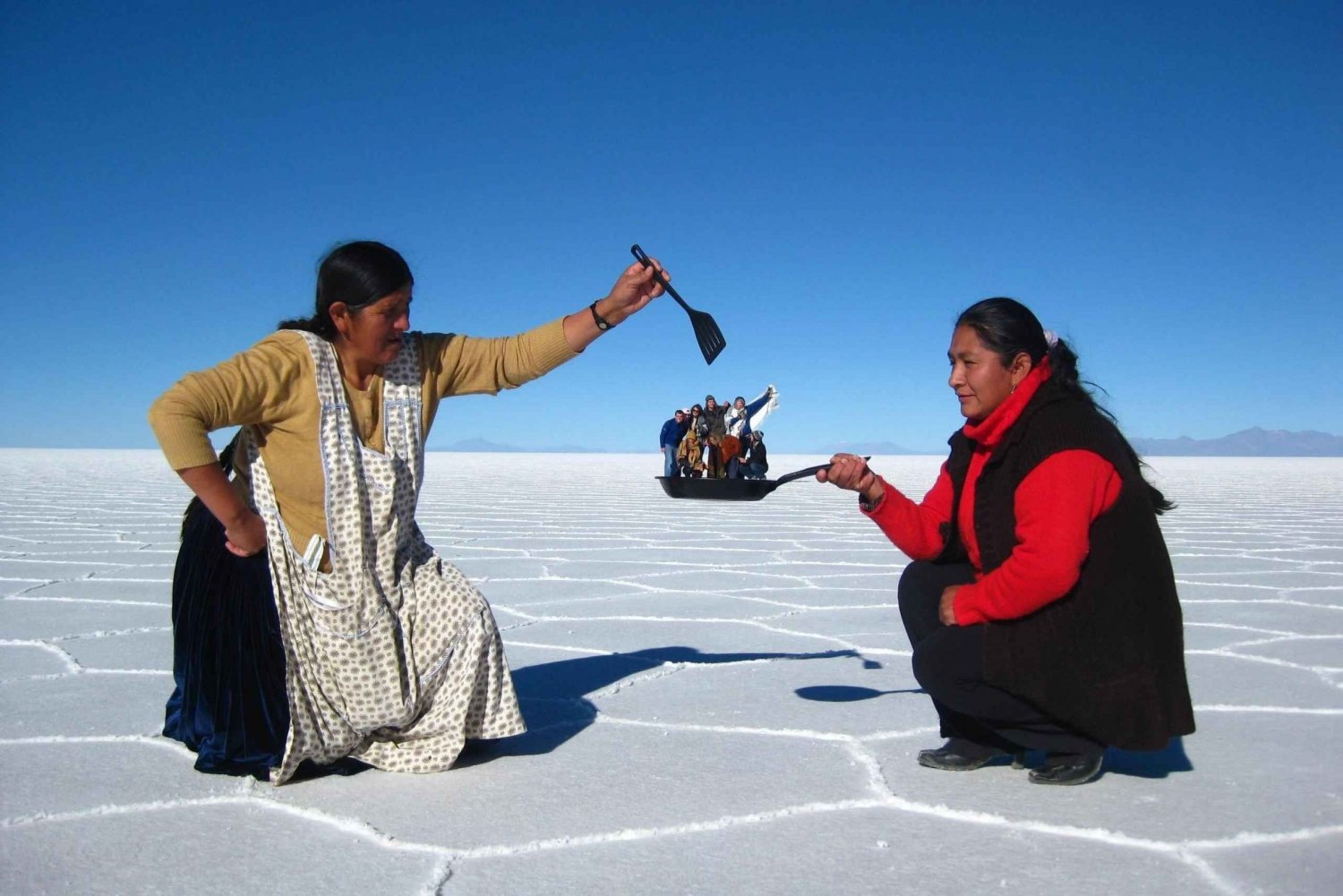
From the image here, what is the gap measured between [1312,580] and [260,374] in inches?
180

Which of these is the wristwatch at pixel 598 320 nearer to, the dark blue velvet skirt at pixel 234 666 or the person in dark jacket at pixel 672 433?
the dark blue velvet skirt at pixel 234 666

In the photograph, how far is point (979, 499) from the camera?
199 cm

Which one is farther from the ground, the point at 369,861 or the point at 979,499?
the point at 979,499

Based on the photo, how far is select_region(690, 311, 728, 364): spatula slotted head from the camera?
2.28m

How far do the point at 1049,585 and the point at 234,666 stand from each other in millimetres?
1437

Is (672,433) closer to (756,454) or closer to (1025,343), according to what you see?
(756,454)

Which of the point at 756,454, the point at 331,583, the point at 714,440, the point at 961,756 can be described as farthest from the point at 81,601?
the point at 756,454

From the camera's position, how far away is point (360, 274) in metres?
2.01

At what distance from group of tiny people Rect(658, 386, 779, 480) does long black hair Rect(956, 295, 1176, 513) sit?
7.23 m

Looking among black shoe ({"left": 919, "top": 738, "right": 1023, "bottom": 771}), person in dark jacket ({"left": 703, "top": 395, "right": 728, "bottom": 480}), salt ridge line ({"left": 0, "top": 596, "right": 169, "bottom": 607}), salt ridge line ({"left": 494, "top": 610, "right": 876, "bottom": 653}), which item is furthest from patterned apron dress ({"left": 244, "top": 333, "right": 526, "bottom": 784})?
person in dark jacket ({"left": 703, "top": 395, "right": 728, "bottom": 480})

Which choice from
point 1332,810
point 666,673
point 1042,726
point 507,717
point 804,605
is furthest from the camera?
point 804,605

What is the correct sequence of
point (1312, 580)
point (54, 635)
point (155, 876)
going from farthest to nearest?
point (1312, 580) < point (54, 635) < point (155, 876)

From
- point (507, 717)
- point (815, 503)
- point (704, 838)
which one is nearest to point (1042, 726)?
point (704, 838)

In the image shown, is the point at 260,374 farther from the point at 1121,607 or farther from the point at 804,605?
the point at 804,605
